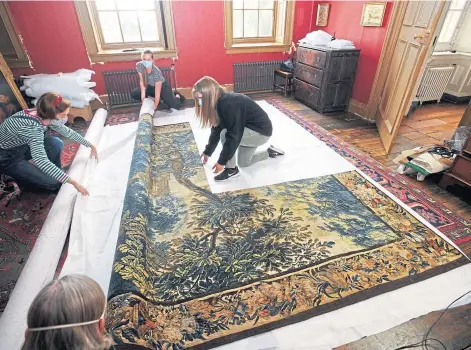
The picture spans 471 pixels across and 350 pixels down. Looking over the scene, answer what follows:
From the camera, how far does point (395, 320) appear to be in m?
1.29

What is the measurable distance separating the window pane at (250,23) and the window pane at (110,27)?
2.10m

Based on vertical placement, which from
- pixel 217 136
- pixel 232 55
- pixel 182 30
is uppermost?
pixel 182 30

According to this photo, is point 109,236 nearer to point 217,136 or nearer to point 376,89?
point 217,136

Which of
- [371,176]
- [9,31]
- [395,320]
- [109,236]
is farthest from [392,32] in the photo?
[9,31]

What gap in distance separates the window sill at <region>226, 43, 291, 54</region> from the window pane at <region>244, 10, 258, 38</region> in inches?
9.7

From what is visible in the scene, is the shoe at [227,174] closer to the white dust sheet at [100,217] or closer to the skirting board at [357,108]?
the white dust sheet at [100,217]

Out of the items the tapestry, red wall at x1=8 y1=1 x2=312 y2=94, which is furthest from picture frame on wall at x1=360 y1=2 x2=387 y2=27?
the tapestry

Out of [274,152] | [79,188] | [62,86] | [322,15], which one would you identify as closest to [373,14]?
[322,15]

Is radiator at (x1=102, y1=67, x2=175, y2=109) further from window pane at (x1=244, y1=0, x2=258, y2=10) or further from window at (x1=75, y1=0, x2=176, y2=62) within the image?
window pane at (x1=244, y1=0, x2=258, y2=10)

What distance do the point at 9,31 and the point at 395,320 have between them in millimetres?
5143

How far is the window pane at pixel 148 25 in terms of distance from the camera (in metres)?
4.09

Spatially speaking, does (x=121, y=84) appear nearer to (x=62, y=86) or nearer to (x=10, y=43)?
(x=62, y=86)

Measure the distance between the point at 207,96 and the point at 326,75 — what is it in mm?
2346

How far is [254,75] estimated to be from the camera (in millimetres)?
4770
